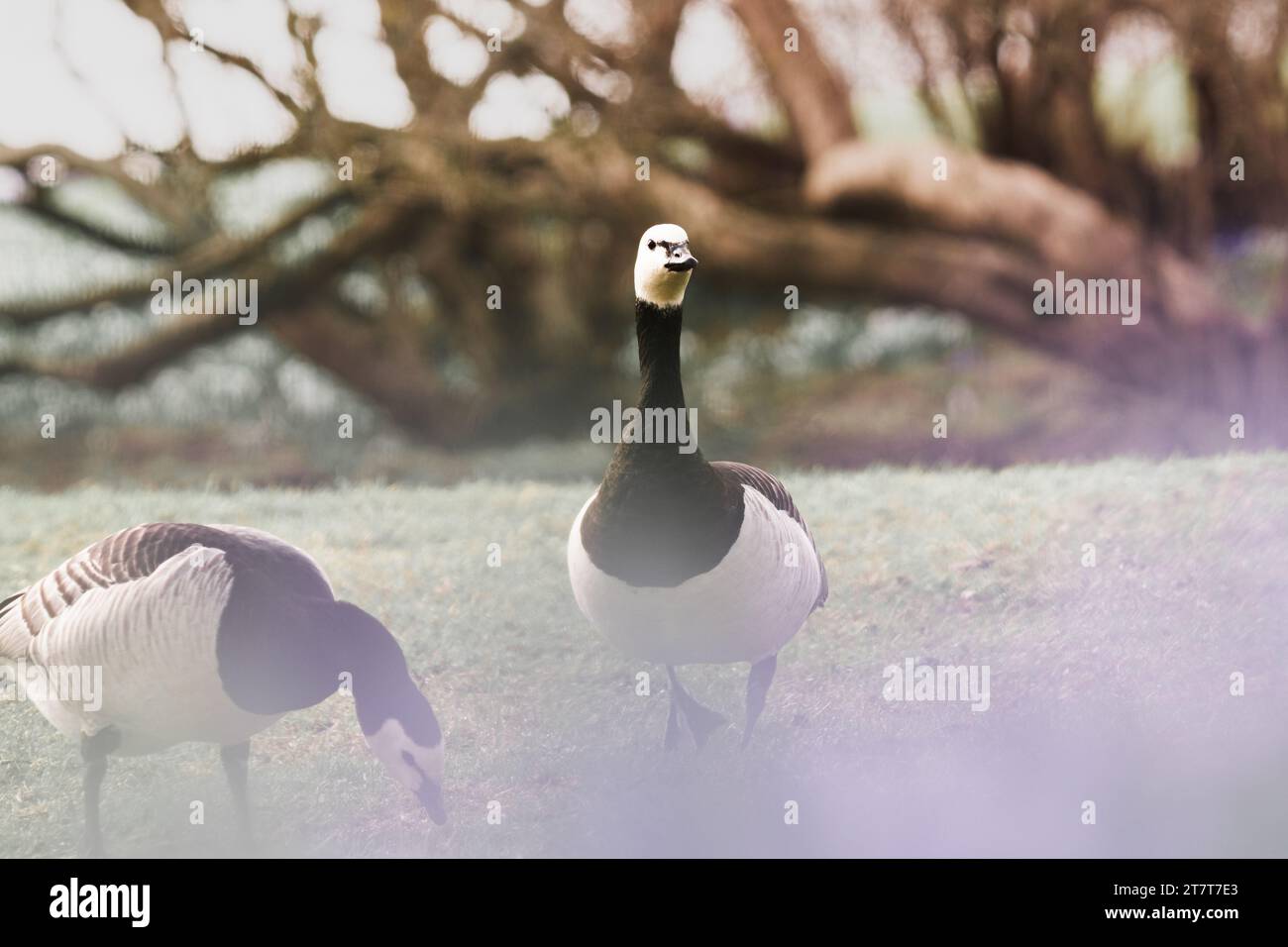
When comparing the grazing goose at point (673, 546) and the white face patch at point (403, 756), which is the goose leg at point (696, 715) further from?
the white face patch at point (403, 756)

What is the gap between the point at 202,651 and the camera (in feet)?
6.64

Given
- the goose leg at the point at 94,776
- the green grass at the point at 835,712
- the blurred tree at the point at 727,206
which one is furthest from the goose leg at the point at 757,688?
the blurred tree at the point at 727,206

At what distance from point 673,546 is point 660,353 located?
0.40 metres

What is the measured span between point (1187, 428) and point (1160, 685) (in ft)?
7.03

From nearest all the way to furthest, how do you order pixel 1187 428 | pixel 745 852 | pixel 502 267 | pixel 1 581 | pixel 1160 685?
1. pixel 745 852
2. pixel 1160 685
3. pixel 1 581
4. pixel 1187 428
5. pixel 502 267

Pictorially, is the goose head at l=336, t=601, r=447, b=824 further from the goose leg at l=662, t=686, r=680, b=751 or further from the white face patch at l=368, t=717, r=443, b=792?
the goose leg at l=662, t=686, r=680, b=751

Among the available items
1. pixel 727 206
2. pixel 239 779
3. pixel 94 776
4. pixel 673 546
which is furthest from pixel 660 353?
pixel 727 206

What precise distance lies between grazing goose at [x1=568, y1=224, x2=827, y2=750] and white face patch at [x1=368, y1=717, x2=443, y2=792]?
0.39 m

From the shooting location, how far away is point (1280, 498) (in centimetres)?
330

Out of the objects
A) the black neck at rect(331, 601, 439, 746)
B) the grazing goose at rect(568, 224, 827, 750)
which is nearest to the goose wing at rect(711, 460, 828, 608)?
the grazing goose at rect(568, 224, 827, 750)

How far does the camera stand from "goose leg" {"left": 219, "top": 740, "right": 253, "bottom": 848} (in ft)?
7.46

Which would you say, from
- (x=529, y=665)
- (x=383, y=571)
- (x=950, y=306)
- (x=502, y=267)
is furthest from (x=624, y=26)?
(x=529, y=665)

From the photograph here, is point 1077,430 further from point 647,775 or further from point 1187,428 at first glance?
point 647,775

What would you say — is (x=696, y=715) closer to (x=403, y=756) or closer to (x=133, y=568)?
(x=403, y=756)
